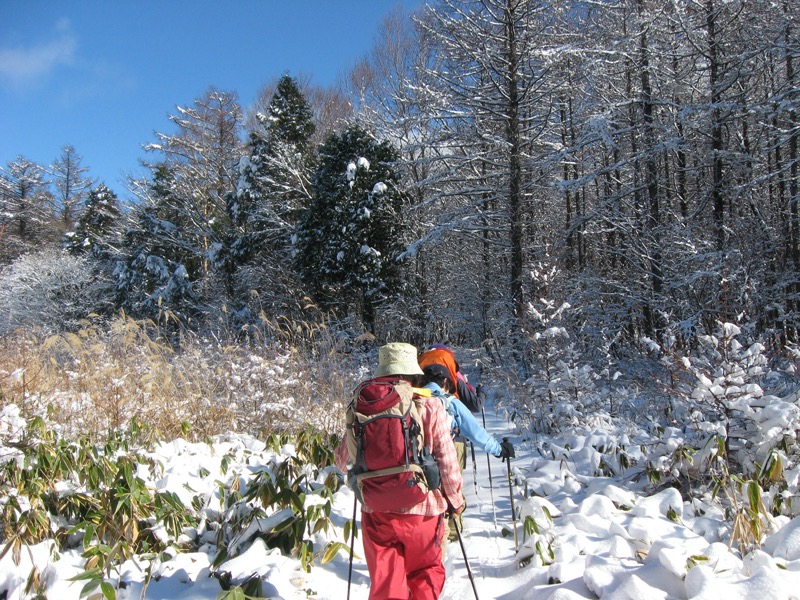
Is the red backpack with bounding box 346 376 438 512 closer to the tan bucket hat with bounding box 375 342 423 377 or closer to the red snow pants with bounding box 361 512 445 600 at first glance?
the red snow pants with bounding box 361 512 445 600

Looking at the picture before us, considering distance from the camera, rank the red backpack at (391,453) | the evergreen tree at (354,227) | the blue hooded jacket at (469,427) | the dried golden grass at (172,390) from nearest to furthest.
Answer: the red backpack at (391,453) < the blue hooded jacket at (469,427) < the dried golden grass at (172,390) < the evergreen tree at (354,227)

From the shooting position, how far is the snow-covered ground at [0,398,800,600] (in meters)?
2.64

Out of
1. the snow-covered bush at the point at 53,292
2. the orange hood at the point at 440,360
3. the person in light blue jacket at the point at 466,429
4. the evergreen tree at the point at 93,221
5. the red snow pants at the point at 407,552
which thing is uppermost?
the evergreen tree at the point at 93,221

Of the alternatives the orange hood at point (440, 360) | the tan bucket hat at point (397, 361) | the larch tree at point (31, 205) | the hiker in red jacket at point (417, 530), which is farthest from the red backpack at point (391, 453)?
the larch tree at point (31, 205)

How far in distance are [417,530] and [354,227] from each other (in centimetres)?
1413

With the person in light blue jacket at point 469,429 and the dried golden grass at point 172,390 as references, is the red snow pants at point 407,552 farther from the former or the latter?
the dried golden grass at point 172,390

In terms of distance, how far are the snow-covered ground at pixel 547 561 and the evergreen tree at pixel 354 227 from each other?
12193 mm

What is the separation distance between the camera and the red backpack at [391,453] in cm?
245

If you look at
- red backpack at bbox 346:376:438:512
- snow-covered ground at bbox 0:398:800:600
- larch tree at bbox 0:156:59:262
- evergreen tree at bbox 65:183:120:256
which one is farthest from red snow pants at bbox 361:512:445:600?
larch tree at bbox 0:156:59:262

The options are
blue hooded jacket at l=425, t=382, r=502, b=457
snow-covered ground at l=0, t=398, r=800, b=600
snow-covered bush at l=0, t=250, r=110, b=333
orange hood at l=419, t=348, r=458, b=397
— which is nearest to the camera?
snow-covered ground at l=0, t=398, r=800, b=600

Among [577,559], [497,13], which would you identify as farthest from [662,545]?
[497,13]

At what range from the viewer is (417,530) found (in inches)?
99.9

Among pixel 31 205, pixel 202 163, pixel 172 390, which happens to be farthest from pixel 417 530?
pixel 31 205

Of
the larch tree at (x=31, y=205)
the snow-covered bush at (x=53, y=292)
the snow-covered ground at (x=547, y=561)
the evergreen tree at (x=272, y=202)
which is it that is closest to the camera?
the snow-covered ground at (x=547, y=561)
